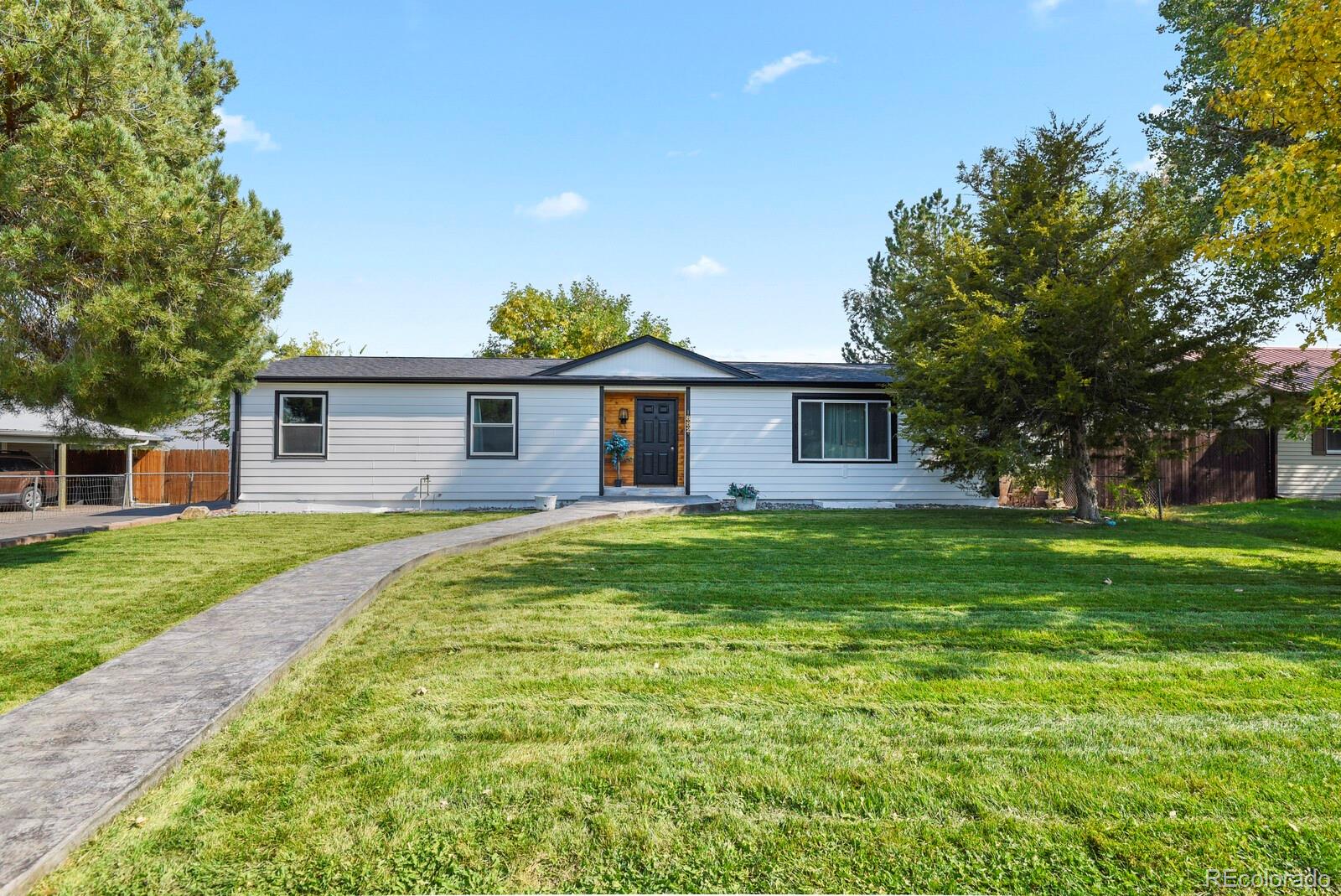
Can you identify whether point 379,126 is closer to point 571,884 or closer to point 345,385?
point 345,385

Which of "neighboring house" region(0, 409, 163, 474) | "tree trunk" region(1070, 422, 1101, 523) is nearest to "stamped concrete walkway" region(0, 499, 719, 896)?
"tree trunk" region(1070, 422, 1101, 523)

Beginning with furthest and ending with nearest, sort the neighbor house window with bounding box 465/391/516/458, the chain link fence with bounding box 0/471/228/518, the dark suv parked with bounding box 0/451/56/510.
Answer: the chain link fence with bounding box 0/471/228/518 < the dark suv parked with bounding box 0/451/56/510 < the neighbor house window with bounding box 465/391/516/458

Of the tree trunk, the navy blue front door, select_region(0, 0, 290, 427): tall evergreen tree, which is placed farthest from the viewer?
the navy blue front door

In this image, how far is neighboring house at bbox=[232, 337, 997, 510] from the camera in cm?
1355

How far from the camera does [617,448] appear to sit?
14078 mm

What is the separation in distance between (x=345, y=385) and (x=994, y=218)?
12672 millimetres

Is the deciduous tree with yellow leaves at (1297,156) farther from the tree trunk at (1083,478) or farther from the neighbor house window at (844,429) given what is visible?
the neighbor house window at (844,429)

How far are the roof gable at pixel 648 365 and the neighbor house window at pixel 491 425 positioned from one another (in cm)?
113

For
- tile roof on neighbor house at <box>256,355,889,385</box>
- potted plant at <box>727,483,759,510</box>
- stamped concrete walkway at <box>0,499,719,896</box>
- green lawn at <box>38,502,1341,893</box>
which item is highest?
tile roof on neighbor house at <box>256,355,889,385</box>

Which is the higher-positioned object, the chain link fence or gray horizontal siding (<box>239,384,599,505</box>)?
gray horizontal siding (<box>239,384,599,505</box>)

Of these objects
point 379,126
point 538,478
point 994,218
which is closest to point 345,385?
point 538,478

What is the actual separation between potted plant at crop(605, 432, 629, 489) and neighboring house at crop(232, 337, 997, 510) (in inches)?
10.6

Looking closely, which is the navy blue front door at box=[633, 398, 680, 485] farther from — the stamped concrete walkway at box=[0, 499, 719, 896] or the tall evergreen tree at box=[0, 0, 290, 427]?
the stamped concrete walkway at box=[0, 499, 719, 896]

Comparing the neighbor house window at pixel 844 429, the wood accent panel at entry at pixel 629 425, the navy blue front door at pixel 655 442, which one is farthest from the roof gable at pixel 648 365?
the neighbor house window at pixel 844 429
